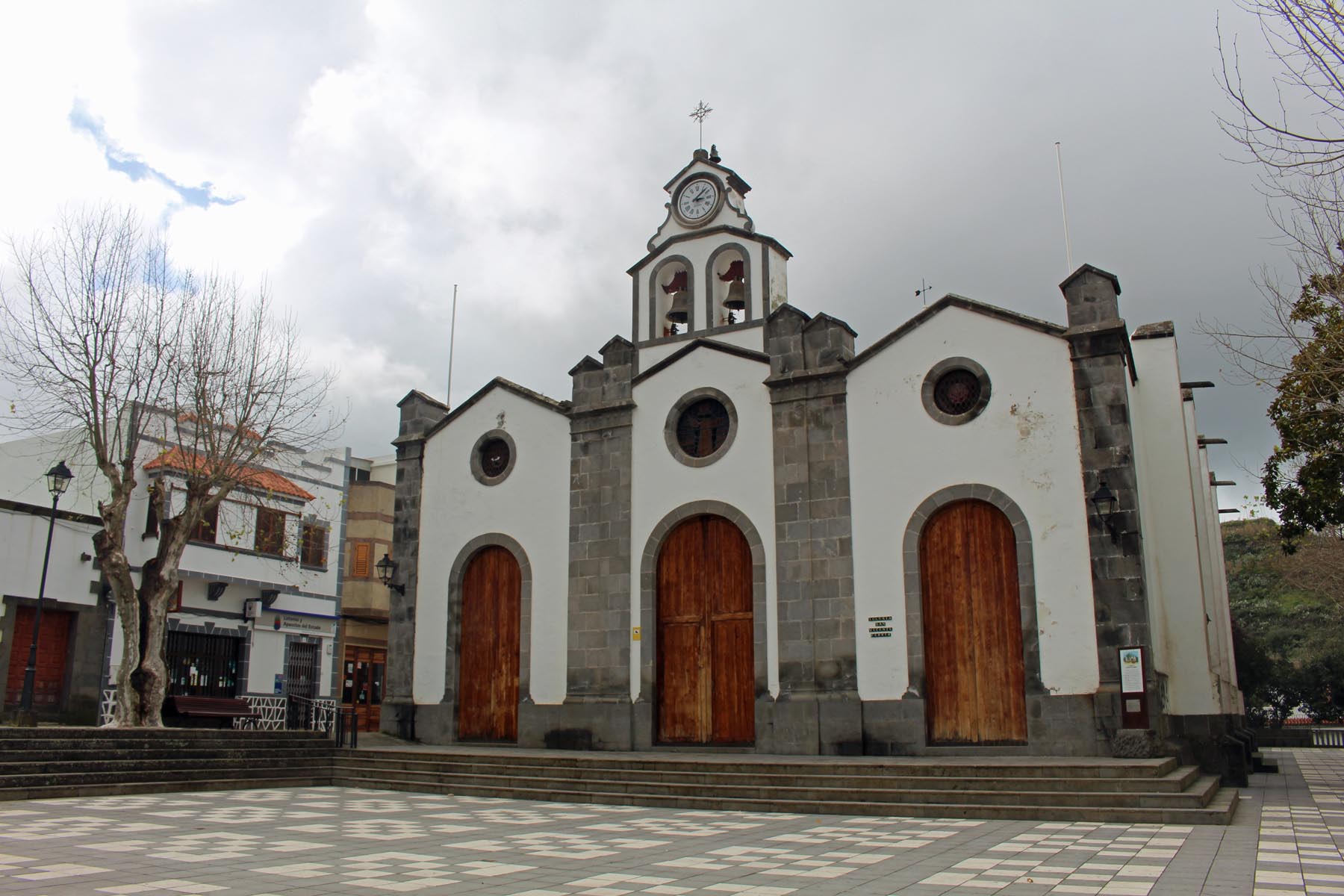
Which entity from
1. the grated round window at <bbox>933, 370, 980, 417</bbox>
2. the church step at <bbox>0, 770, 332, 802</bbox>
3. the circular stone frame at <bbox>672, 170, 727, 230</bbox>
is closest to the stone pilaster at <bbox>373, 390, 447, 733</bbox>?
the church step at <bbox>0, 770, 332, 802</bbox>

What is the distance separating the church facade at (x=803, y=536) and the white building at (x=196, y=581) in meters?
5.36

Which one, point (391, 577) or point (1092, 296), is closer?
point (1092, 296)

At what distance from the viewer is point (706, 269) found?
736 inches

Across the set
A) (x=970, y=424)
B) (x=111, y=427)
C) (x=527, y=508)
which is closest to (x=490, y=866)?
(x=970, y=424)

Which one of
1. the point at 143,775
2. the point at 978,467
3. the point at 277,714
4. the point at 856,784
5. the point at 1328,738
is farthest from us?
the point at 1328,738

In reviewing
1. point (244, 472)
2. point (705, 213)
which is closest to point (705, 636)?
point (705, 213)

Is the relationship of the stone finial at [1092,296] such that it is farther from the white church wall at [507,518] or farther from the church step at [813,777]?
the white church wall at [507,518]

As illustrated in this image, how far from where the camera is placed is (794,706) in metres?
15.3

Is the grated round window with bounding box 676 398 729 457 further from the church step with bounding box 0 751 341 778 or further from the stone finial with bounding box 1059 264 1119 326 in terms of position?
the church step with bounding box 0 751 341 778

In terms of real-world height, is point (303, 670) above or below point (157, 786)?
above

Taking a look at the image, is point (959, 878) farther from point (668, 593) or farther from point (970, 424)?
point (668, 593)

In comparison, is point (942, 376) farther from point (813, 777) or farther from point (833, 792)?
point (833, 792)

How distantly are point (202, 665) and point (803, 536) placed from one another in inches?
616

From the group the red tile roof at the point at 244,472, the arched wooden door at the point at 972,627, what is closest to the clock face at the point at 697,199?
the arched wooden door at the point at 972,627
